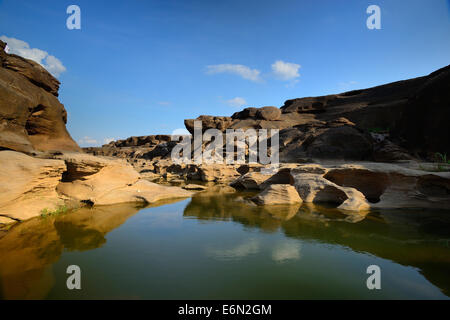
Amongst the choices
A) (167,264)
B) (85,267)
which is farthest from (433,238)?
(85,267)

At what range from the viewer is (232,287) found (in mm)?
2219

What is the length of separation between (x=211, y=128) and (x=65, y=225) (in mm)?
20983

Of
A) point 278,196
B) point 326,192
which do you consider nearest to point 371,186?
point 326,192

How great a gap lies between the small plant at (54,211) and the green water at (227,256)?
228 mm

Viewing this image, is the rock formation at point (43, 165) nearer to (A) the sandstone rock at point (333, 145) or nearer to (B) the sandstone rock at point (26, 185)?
(B) the sandstone rock at point (26, 185)

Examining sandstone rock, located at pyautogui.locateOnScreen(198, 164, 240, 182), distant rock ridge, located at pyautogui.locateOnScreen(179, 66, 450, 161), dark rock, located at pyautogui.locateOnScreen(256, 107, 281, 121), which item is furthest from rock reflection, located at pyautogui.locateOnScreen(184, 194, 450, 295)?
dark rock, located at pyautogui.locateOnScreen(256, 107, 281, 121)

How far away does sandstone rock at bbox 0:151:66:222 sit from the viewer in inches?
155

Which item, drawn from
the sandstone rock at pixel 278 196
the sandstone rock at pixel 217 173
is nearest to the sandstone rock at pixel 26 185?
the sandstone rock at pixel 278 196

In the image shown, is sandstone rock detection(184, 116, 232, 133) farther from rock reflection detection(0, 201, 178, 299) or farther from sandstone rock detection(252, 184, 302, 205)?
rock reflection detection(0, 201, 178, 299)

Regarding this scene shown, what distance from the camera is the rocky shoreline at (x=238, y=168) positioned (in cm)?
474

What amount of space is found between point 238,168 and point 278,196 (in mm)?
6649

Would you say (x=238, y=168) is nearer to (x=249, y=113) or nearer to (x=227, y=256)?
(x=227, y=256)

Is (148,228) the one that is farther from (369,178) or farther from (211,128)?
(211,128)

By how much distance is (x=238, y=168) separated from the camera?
13.0 meters
